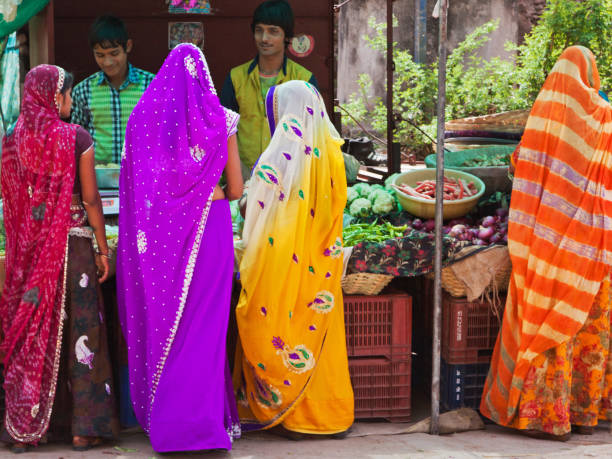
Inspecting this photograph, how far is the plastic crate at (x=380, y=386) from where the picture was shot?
3982mm

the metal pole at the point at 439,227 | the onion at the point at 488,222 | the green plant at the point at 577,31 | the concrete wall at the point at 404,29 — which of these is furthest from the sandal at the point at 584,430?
the concrete wall at the point at 404,29

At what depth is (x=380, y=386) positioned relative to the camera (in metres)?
4.00

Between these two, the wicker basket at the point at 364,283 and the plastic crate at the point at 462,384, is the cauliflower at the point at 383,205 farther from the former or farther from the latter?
the plastic crate at the point at 462,384

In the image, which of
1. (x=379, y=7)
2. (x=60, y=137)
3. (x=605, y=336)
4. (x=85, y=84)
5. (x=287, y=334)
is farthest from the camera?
(x=379, y=7)

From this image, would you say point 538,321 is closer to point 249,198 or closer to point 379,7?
point 249,198

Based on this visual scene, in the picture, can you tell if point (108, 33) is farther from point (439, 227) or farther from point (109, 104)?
point (439, 227)

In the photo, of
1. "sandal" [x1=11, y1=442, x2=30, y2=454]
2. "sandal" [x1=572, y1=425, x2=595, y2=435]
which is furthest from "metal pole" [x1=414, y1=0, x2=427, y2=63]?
"sandal" [x1=11, y1=442, x2=30, y2=454]

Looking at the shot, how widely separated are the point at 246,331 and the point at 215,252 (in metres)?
0.44

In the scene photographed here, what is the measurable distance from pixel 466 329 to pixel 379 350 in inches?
18.9

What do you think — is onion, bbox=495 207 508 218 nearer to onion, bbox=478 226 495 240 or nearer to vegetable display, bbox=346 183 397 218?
onion, bbox=478 226 495 240

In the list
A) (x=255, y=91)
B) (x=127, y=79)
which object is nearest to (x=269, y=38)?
(x=255, y=91)

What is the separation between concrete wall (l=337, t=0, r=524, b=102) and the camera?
540 inches

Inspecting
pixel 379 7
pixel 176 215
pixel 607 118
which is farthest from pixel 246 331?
pixel 379 7

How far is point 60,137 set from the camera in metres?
3.36
